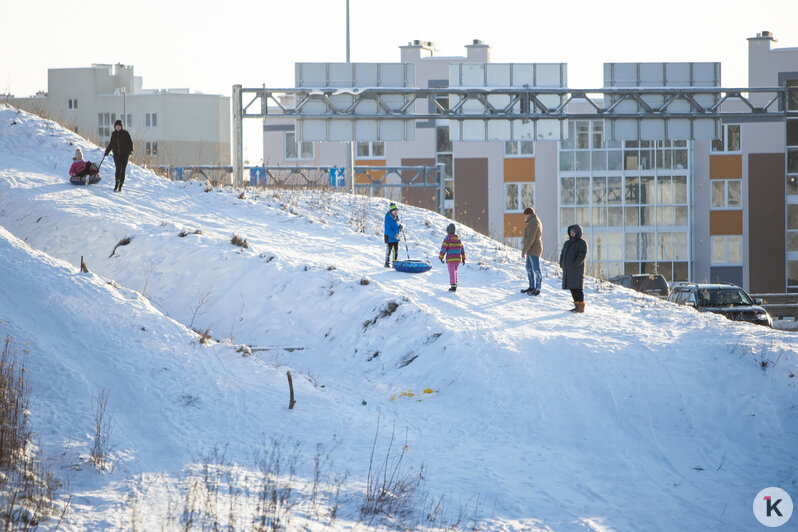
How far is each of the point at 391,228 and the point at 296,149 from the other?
42.3 meters

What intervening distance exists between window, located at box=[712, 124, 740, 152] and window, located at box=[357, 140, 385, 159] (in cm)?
2137

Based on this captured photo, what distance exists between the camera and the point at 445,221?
2616cm

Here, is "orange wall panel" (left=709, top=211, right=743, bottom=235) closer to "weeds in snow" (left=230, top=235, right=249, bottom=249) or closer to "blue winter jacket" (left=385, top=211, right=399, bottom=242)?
"blue winter jacket" (left=385, top=211, right=399, bottom=242)

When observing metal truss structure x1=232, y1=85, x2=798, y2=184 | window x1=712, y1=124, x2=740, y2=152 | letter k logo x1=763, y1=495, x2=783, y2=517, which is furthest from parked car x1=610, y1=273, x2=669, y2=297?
window x1=712, y1=124, x2=740, y2=152

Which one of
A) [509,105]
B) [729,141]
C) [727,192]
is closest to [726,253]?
[727,192]

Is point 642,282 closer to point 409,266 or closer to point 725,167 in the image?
point 409,266

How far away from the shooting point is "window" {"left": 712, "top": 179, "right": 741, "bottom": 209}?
53.3m

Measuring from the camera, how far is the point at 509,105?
1029 inches

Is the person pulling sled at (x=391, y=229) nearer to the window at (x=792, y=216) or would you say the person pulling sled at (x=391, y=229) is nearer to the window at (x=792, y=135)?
the window at (x=792, y=216)

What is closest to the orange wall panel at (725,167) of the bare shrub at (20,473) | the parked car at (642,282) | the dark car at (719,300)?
the parked car at (642,282)

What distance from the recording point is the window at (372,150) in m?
57.2

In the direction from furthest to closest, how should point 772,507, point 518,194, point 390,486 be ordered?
1. point 518,194
2. point 772,507
3. point 390,486

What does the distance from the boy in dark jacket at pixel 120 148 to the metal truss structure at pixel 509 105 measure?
4.36m

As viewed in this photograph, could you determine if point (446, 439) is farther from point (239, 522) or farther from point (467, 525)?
point (239, 522)
